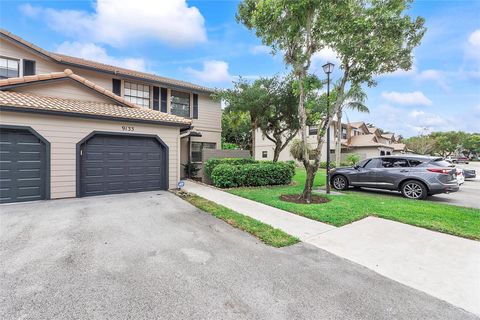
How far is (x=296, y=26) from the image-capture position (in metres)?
6.80

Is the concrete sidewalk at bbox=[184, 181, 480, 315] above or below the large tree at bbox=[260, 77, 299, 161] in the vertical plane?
below

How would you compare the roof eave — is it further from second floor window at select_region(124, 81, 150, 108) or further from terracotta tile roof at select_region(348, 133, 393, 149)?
terracotta tile roof at select_region(348, 133, 393, 149)

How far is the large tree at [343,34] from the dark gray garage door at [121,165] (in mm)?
5926

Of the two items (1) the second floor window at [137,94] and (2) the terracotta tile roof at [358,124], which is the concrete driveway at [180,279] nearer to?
(1) the second floor window at [137,94]

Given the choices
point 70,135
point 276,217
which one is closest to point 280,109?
point 276,217

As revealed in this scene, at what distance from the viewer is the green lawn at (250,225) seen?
4093mm

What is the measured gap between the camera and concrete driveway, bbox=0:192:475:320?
226 cm

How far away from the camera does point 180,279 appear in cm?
279

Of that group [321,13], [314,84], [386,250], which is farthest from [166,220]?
[321,13]

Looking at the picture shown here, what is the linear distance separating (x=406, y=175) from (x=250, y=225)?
7.16m

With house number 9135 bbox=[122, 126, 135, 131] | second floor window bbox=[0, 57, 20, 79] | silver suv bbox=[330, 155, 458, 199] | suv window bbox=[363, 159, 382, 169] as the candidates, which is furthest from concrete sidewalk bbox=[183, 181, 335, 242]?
second floor window bbox=[0, 57, 20, 79]

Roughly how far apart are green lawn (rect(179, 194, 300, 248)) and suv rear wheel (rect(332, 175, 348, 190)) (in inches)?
261

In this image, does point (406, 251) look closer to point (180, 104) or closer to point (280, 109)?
point (280, 109)

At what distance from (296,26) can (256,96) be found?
5344 mm
